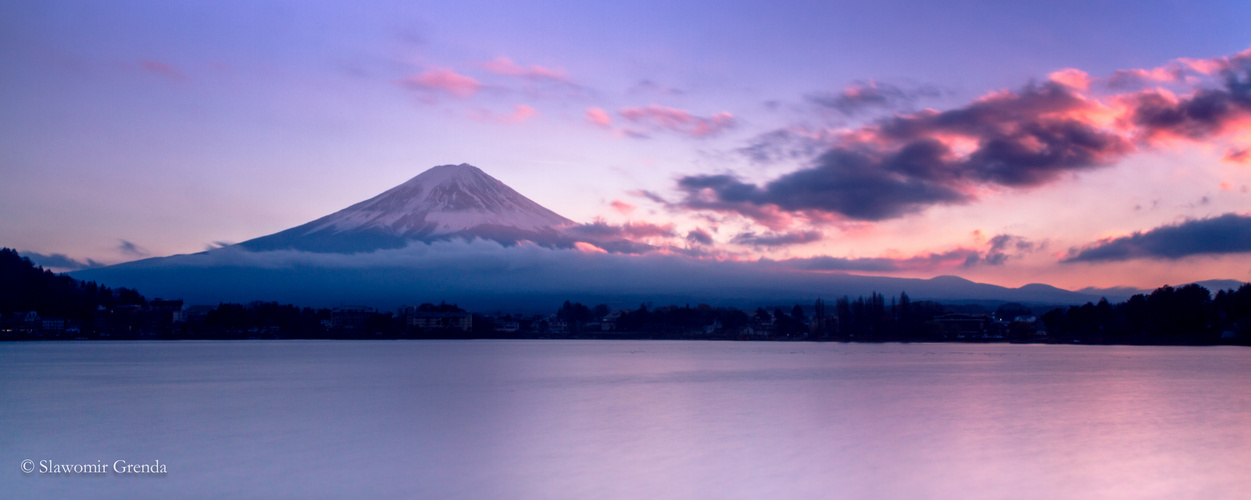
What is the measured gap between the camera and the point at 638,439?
16031 mm

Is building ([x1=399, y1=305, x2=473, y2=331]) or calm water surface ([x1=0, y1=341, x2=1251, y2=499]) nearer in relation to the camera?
calm water surface ([x1=0, y1=341, x2=1251, y2=499])

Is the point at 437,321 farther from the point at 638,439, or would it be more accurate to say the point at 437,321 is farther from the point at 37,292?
the point at 638,439

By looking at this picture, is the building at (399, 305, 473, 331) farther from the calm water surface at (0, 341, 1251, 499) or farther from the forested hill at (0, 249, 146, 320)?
the calm water surface at (0, 341, 1251, 499)

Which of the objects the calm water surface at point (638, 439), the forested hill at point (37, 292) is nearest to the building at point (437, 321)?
the forested hill at point (37, 292)

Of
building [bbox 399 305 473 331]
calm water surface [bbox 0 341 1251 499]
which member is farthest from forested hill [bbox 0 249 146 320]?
calm water surface [bbox 0 341 1251 499]

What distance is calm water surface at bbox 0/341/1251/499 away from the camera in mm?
11672

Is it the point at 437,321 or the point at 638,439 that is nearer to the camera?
the point at 638,439

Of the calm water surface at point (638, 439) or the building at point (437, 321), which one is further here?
the building at point (437, 321)

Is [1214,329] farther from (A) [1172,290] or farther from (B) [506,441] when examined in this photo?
(B) [506,441]

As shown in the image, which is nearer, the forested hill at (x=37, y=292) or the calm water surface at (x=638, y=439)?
the calm water surface at (x=638, y=439)

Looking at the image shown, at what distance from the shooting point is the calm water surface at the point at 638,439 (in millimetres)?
11672

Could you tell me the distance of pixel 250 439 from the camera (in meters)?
15.8

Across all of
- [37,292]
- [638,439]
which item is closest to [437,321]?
[37,292]

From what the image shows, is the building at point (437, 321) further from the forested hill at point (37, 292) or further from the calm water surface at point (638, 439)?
the calm water surface at point (638, 439)
